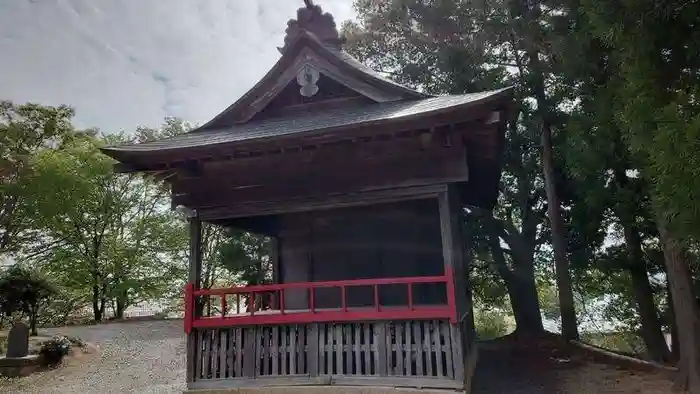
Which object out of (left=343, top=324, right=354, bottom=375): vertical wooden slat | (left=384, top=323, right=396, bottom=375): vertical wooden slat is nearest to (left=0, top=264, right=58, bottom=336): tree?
(left=343, top=324, right=354, bottom=375): vertical wooden slat

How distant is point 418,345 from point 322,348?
128cm

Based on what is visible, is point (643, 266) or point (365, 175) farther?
point (643, 266)

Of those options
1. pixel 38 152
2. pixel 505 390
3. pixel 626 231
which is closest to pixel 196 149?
pixel 505 390

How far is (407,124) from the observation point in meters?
5.40

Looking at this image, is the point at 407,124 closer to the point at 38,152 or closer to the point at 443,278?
the point at 443,278

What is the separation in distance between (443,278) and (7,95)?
62.8ft

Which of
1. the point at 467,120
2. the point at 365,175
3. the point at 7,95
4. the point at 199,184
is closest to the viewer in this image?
the point at 467,120

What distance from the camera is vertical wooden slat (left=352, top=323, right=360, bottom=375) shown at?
584 cm

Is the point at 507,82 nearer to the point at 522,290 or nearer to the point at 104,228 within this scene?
the point at 522,290

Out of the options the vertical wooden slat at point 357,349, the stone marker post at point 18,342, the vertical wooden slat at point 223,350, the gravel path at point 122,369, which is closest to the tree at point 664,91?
the vertical wooden slat at point 357,349

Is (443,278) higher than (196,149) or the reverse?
the reverse

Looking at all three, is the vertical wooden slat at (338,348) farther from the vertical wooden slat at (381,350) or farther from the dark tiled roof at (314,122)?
the dark tiled roof at (314,122)

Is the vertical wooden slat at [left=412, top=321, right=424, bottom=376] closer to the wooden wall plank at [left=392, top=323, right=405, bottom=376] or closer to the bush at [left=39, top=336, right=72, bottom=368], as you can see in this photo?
the wooden wall plank at [left=392, top=323, right=405, bottom=376]

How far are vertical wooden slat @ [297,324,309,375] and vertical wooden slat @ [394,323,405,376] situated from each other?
48.5 inches
